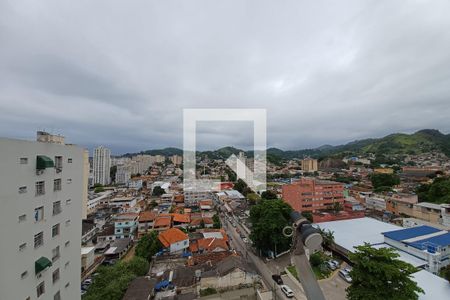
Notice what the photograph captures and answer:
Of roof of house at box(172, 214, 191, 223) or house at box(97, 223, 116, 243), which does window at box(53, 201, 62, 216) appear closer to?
house at box(97, 223, 116, 243)

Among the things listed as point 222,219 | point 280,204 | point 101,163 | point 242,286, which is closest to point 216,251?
point 242,286

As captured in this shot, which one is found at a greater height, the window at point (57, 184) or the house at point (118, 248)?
the window at point (57, 184)

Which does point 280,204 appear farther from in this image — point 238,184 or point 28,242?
point 238,184

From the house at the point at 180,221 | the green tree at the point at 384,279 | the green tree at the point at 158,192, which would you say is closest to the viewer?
the green tree at the point at 384,279

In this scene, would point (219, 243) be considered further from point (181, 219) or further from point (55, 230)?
point (55, 230)

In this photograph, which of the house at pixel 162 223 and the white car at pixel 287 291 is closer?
the white car at pixel 287 291

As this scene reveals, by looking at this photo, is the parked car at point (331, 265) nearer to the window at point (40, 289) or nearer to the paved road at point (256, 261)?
the paved road at point (256, 261)

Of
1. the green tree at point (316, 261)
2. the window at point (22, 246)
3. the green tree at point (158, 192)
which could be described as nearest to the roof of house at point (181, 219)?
the green tree at point (316, 261)

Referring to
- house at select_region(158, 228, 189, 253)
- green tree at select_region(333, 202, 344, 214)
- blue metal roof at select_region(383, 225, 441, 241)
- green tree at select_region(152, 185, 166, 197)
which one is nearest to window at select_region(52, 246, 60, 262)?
house at select_region(158, 228, 189, 253)
